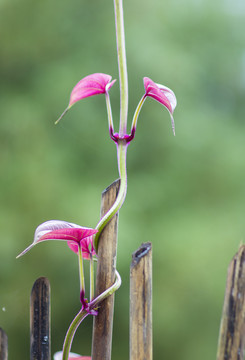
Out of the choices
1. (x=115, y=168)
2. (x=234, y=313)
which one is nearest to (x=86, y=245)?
(x=234, y=313)

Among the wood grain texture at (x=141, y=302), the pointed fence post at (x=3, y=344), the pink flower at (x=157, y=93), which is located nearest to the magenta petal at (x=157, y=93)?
the pink flower at (x=157, y=93)

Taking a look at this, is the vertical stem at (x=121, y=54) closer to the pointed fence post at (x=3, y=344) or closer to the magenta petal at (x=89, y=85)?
the magenta petal at (x=89, y=85)

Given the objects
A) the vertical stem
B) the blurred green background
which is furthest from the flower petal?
the blurred green background

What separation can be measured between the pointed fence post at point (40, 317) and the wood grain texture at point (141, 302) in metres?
0.10

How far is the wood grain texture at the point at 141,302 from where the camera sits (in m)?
0.49

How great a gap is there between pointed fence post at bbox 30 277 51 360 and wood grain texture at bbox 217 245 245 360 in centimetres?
19

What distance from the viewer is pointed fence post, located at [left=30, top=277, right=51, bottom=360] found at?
0.53 m

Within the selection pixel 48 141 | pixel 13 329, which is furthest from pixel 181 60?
pixel 13 329

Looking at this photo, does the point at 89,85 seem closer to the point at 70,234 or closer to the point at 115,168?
the point at 70,234

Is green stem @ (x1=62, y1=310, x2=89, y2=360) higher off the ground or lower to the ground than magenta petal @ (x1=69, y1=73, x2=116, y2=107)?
lower

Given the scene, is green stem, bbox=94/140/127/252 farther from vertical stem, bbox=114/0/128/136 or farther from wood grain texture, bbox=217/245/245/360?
wood grain texture, bbox=217/245/245/360

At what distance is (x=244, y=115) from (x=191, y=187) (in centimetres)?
48

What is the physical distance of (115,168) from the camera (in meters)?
2.19

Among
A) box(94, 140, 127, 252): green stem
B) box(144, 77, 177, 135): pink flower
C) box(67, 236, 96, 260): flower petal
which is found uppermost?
box(144, 77, 177, 135): pink flower
